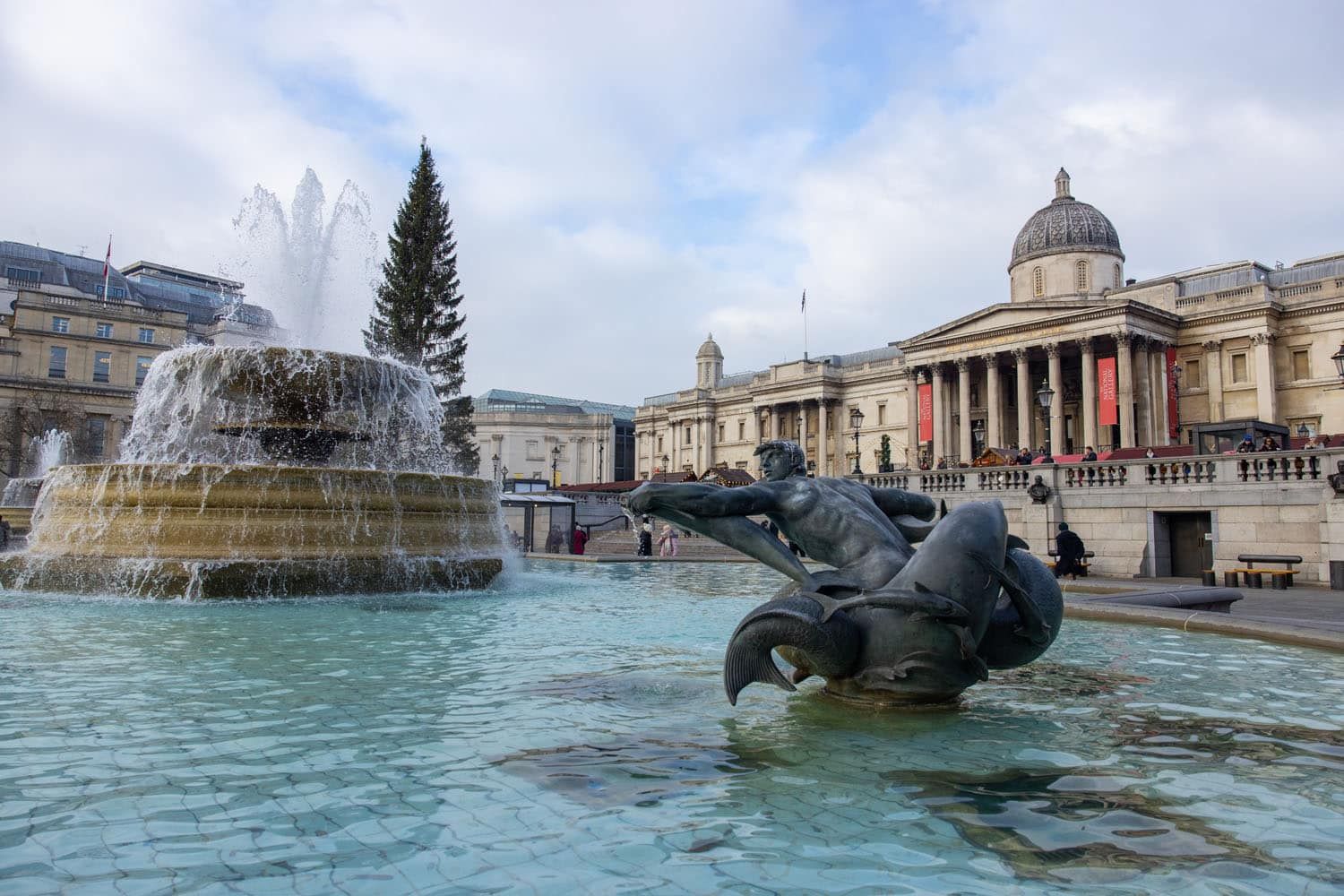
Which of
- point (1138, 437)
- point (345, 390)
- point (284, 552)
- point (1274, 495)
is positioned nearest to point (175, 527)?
point (284, 552)

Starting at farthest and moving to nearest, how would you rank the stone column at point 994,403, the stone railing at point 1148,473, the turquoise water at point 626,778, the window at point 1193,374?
the stone column at point 994,403 < the window at point 1193,374 < the stone railing at point 1148,473 < the turquoise water at point 626,778

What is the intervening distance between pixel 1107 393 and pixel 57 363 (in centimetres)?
6317

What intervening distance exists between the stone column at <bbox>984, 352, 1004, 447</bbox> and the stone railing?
98.8 feet

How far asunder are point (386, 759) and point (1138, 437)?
52503 millimetres

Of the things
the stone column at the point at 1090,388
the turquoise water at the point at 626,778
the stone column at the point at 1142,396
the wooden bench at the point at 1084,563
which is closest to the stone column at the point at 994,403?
the stone column at the point at 1090,388

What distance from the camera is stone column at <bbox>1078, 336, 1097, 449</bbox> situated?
48344 mm

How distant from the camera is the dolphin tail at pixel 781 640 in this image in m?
4.11

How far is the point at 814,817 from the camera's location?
3002 mm

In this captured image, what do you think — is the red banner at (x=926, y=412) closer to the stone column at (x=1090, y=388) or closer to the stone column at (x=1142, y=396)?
the stone column at (x=1090, y=388)

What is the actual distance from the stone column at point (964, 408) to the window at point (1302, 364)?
16.9 meters

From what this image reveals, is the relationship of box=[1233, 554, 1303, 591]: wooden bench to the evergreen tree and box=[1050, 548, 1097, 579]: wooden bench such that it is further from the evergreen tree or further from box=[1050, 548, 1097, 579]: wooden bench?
the evergreen tree

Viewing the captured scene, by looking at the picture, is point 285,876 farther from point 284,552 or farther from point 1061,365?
point 1061,365

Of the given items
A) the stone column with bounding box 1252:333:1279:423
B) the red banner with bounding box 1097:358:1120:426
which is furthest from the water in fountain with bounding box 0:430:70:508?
the stone column with bounding box 1252:333:1279:423

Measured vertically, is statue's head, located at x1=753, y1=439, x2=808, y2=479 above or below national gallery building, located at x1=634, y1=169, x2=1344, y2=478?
below
